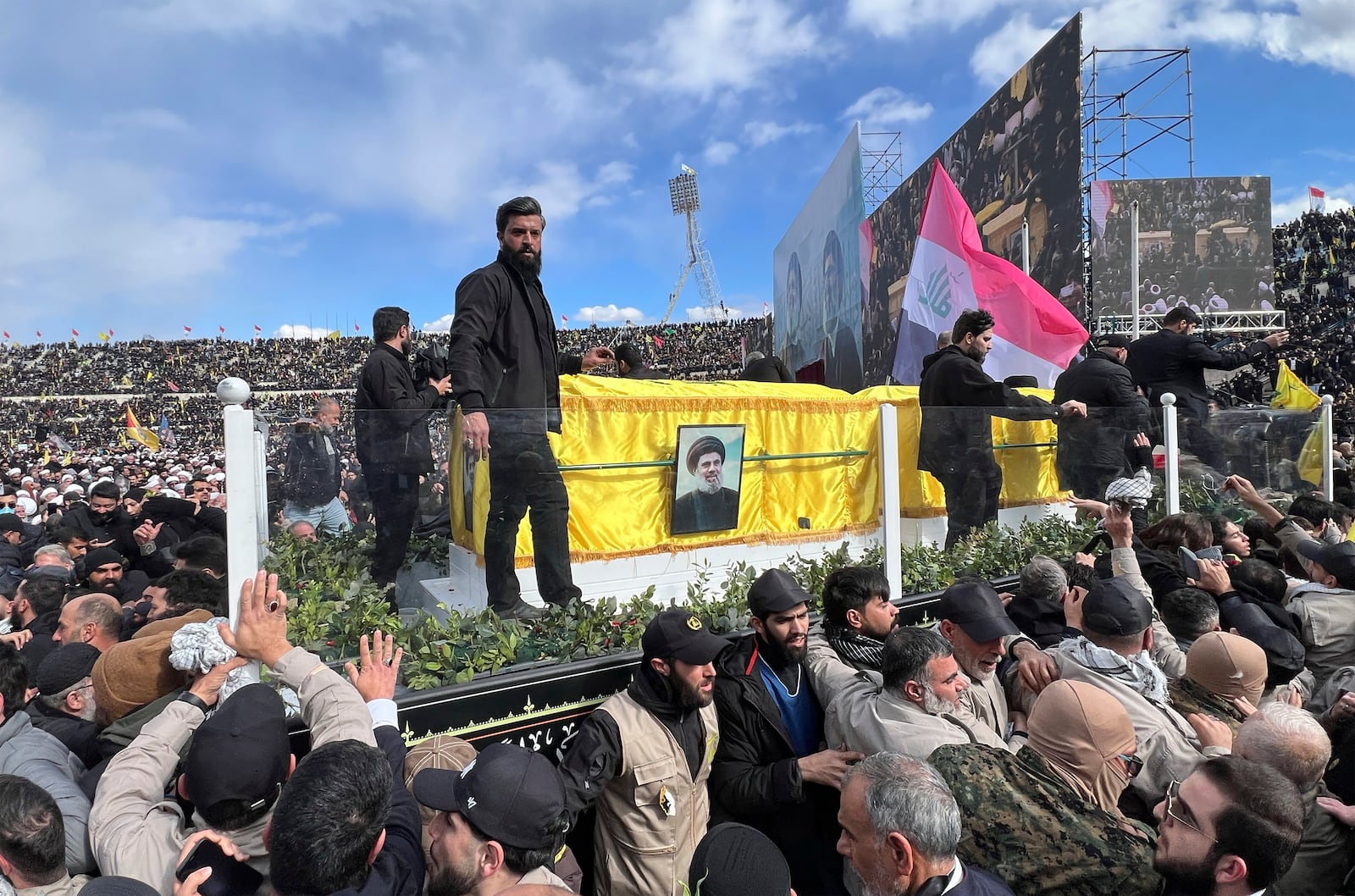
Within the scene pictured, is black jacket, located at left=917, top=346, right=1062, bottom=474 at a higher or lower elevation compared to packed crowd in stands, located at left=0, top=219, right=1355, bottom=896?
higher

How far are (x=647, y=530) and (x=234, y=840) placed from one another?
2.77m

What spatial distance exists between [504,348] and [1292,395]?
350 inches

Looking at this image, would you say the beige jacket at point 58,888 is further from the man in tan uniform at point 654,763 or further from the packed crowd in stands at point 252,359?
the packed crowd in stands at point 252,359

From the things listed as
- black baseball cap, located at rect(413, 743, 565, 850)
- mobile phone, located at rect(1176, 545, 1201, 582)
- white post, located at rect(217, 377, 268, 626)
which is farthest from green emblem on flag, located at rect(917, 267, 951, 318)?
black baseball cap, located at rect(413, 743, 565, 850)

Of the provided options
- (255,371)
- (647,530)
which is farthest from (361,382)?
(255,371)

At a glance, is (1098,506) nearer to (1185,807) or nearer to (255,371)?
(1185,807)

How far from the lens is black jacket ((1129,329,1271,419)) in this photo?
19.7 ft

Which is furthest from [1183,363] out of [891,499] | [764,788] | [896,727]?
[764,788]

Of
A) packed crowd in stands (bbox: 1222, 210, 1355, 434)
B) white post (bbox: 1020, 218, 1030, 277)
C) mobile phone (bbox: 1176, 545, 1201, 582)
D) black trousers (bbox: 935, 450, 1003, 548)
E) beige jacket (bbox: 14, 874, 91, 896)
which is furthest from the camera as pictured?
packed crowd in stands (bbox: 1222, 210, 1355, 434)

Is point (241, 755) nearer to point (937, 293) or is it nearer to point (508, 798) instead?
point (508, 798)

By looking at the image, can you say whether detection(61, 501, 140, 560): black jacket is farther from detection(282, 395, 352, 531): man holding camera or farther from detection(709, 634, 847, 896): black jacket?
detection(709, 634, 847, 896): black jacket

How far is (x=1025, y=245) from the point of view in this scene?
40.4ft

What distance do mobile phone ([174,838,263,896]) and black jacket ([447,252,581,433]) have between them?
70.7 inches

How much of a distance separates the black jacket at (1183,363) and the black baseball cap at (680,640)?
17.7 feet
